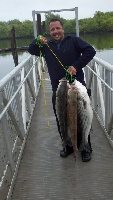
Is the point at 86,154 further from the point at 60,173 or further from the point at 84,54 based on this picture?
the point at 84,54

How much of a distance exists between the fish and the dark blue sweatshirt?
1.28ft

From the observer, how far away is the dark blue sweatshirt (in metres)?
3.48

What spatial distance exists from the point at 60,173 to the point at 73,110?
2.94 ft

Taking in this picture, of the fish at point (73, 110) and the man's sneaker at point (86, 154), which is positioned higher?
the fish at point (73, 110)

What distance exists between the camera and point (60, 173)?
12.1 feet

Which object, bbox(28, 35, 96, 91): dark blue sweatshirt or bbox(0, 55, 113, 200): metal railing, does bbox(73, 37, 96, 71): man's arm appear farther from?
bbox(0, 55, 113, 200): metal railing

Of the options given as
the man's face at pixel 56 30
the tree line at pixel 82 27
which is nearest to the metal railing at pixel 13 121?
the man's face at pixel 56 30

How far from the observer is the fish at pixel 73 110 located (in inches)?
124

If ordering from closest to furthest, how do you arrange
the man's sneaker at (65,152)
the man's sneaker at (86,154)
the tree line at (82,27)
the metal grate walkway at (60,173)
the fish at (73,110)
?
the fish at (73,110) → the metal grate walkway at (60,173) → the man's sneaker at (86,154) → the man's sneaker at (65,152) → the tree line at (82,27)

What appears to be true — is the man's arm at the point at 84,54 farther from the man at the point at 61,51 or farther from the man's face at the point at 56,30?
the man's face at the point at 56,30

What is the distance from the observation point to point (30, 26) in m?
88.0

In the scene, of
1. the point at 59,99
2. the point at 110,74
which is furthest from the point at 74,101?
the point at 110,74

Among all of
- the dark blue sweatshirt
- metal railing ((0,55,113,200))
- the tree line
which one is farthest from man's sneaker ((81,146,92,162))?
the tree line

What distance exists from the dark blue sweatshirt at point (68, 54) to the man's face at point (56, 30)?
7 centimetres
